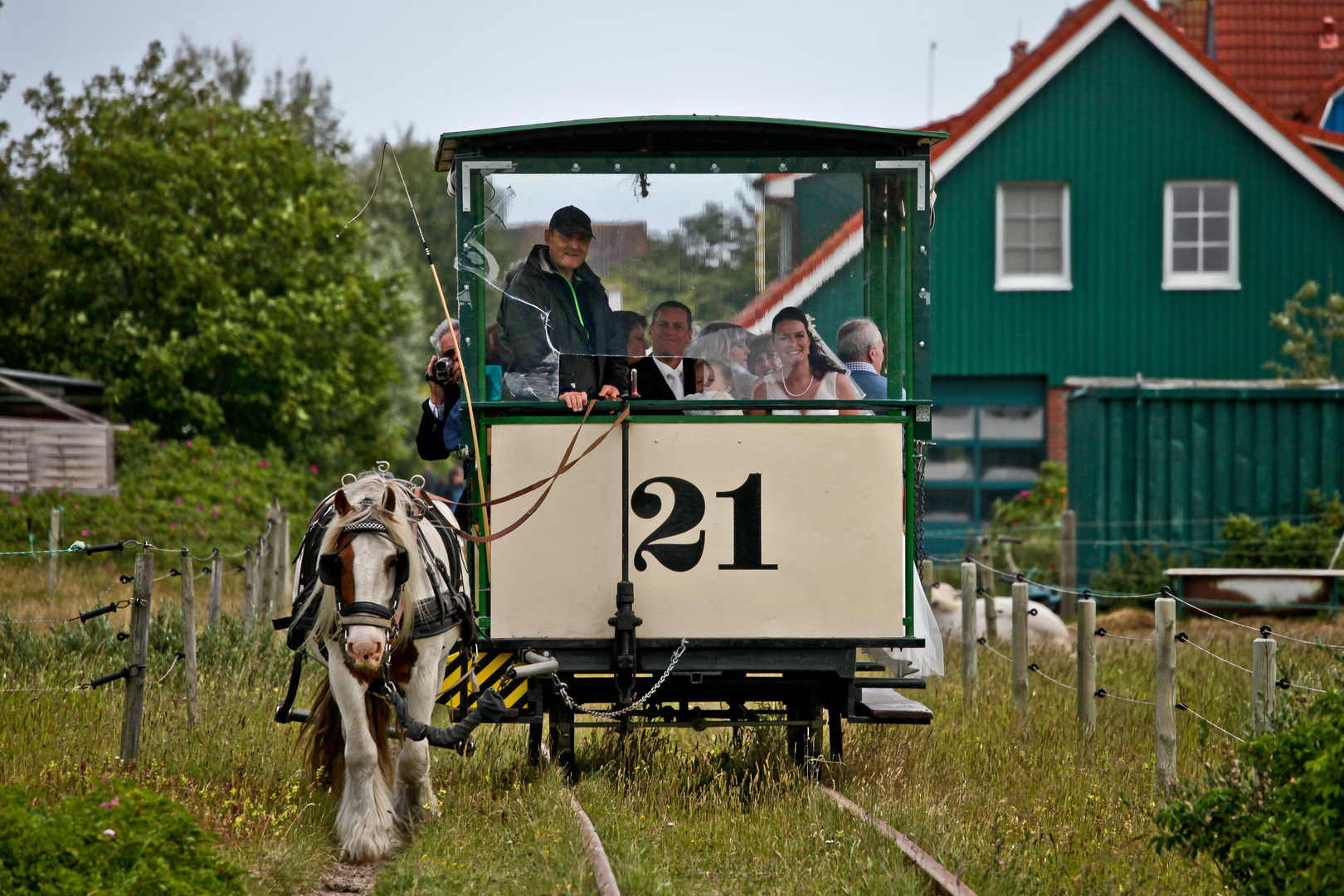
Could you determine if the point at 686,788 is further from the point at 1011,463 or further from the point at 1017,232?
the point at 1017,232

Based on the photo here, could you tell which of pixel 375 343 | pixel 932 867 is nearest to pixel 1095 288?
pixel 375 343

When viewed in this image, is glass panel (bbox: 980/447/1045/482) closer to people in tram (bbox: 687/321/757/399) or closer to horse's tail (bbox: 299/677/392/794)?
people in tram (bbox: 687/321/757/399)

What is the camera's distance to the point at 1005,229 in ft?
72.7

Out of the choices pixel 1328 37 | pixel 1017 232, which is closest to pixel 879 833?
pixel 1017 232

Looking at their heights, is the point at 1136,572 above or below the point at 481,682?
below

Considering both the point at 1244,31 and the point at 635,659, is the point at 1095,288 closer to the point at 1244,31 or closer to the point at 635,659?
the point at 1244,31

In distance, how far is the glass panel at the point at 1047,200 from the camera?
22.3m

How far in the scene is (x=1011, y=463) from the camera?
2219 cm

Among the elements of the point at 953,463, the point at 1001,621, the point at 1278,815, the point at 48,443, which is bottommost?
the point at 1001,621

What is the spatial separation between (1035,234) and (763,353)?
16.3 meters

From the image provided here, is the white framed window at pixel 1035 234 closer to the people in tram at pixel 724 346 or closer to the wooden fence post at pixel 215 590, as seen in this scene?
the wooden fence post at pixel 215 590

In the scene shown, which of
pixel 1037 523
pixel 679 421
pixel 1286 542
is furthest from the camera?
pixel 1037 523

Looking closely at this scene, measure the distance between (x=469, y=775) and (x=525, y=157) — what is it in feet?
10.3

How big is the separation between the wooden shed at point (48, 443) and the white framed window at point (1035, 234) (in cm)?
1364
